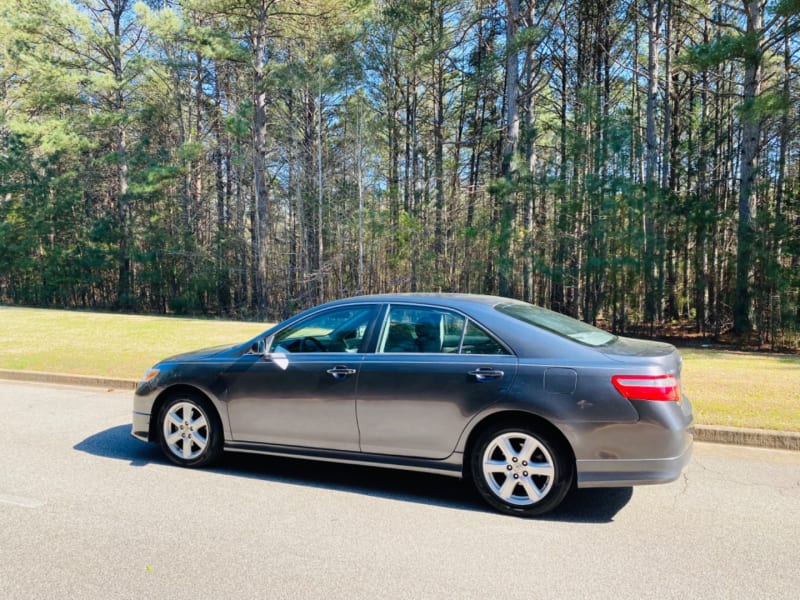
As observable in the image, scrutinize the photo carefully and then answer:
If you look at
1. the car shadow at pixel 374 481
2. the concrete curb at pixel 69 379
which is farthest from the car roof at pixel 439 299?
the concrete curb at pixel 69 379

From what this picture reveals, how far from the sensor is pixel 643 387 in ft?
13.6

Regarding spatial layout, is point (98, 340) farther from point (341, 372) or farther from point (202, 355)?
point (341, 372)

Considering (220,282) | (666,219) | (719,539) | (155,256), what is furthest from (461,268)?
(155,256)

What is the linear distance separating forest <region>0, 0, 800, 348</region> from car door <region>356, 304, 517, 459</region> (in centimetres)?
1251

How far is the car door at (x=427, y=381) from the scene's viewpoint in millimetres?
4434

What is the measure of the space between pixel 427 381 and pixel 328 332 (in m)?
1.15

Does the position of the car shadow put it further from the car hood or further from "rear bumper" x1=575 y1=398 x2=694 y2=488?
the car hood

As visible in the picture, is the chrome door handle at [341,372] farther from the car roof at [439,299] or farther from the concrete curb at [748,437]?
the concrete curb at [748,437]

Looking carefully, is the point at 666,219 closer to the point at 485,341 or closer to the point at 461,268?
the point at 461,268

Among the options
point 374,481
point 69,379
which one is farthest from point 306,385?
point 69,379

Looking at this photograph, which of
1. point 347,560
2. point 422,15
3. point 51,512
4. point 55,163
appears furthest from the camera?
point 55,163

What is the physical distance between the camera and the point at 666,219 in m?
17.9

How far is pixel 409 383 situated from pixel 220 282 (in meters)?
27.8

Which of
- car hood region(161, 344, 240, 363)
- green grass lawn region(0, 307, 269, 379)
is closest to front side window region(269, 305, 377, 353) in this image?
car hood region(161, 344, 240, 363)
